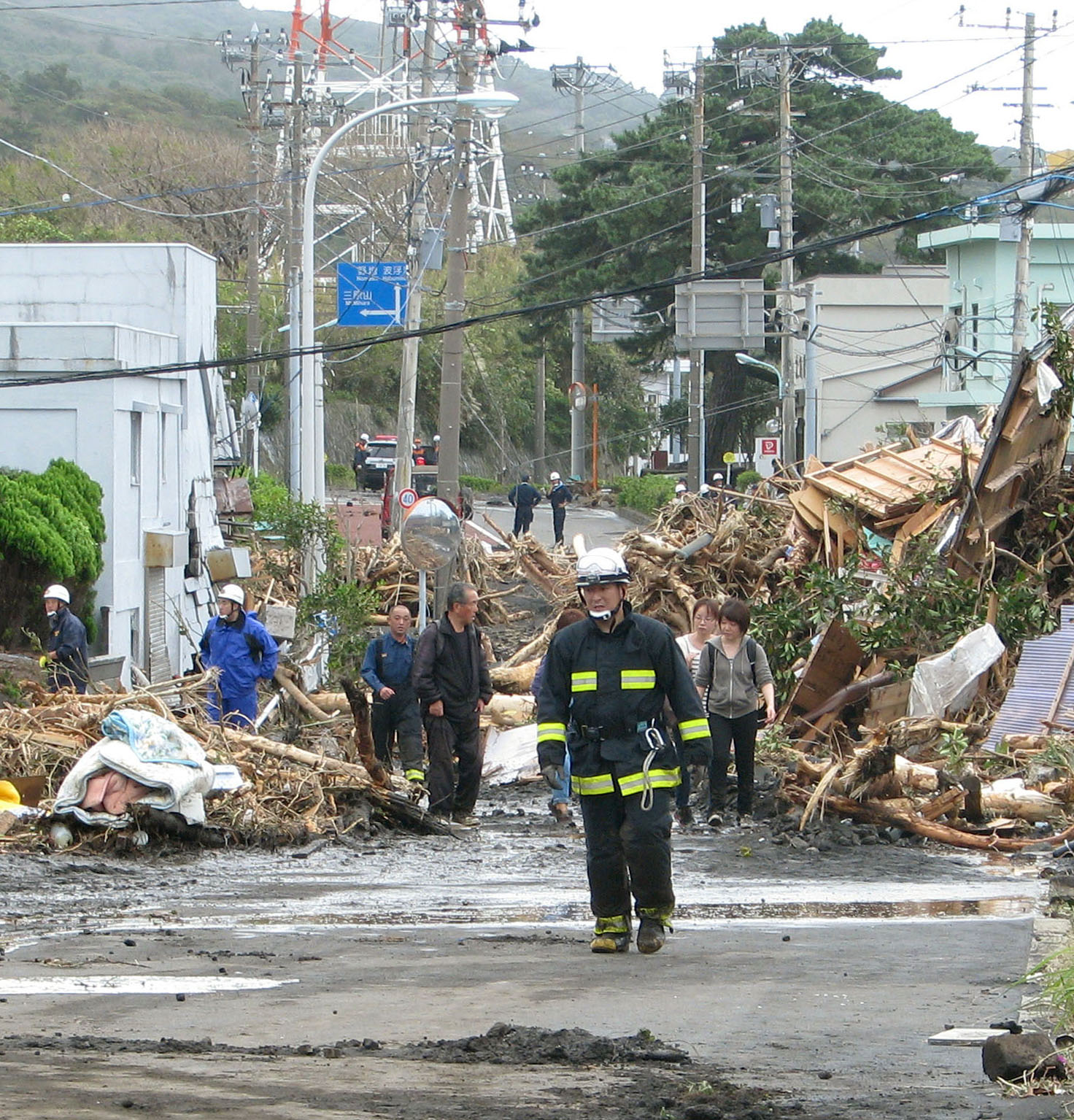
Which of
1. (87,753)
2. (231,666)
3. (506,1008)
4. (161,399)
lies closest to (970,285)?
(161,399)

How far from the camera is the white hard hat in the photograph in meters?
7.76

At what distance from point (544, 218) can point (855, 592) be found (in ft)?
126

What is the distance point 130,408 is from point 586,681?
17087 mm

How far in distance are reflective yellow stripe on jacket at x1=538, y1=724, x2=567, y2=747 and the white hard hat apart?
663mm

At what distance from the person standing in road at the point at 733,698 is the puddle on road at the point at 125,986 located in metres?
6.40

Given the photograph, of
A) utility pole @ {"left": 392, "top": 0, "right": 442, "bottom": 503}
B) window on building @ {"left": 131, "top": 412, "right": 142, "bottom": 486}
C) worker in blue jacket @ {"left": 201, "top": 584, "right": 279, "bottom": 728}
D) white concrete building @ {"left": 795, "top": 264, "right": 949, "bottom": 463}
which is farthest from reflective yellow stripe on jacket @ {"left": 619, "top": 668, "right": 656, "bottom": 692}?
white concrete building @ {"left": 795, "top": 264, "right": 949, "bottom": 463}

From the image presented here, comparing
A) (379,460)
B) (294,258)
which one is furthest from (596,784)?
(379,460)

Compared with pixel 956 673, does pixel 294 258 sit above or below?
above

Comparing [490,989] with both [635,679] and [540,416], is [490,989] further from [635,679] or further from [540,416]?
[540,416]

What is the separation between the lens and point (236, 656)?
47.6 feet

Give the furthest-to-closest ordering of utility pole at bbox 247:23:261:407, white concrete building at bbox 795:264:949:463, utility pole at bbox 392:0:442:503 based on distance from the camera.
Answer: white concrete building at bbox 795:264:949:463 → utility pole at bbox 247:23:261:407 → utility pole at bbox 392:0:442:503

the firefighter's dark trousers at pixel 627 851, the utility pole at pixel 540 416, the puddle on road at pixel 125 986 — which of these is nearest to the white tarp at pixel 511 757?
the firefighter's dark trousers at pixel 627 851

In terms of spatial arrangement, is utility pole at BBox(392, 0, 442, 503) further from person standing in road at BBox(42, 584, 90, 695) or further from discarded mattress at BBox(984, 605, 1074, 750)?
discarded mattress at BBox(984, 605, 1074, 750)

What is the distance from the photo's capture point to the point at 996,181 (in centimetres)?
5241
